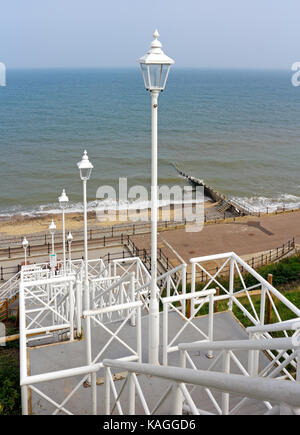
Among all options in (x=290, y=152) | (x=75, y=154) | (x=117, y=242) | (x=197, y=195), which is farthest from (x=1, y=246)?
(x=290, y=152)

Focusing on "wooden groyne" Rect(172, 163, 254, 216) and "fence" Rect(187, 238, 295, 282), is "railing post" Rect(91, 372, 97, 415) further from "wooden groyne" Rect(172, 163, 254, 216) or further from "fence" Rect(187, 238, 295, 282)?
"wooden groyne" Rect(172, 163, 254, 216)

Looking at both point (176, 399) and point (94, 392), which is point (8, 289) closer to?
point (94, 392)

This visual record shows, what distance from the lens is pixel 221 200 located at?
4131cm

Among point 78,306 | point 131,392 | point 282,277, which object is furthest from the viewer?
point 282,277

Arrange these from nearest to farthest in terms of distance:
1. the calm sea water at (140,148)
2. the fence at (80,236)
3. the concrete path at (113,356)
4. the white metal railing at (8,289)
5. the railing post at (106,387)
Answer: the railing post at (106,387)
the concrete path at (113,356)
the white metal railing at (8,289)
the fence at (80,236)
the calm sea water at (140,148)

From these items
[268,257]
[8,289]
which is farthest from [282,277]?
[8,289]

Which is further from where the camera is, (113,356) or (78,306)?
(78,306)

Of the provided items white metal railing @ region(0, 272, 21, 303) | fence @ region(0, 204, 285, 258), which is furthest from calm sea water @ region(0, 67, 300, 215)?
white metal railing @ region(0, 272, 21, 303)

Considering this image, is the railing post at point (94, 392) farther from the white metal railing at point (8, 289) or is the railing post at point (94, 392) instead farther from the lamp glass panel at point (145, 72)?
the white metal railing at point (8, 289)

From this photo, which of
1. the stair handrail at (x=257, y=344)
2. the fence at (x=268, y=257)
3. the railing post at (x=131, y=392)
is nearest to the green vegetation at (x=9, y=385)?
the railing post at (x=131, y=392)

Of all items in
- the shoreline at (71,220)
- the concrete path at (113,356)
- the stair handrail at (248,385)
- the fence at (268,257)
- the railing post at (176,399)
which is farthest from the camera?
the shoreline at (71,220)

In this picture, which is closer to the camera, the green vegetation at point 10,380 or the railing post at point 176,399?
the railing post at point 176,399

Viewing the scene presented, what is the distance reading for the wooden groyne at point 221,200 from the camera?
37.8 metres

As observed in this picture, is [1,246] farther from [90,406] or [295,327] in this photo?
[295,327]
